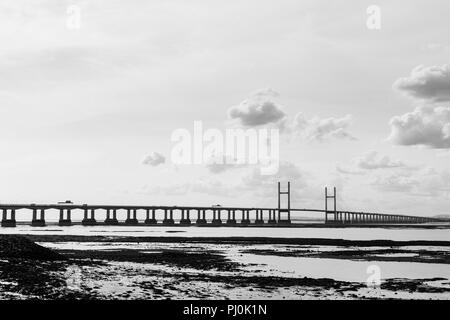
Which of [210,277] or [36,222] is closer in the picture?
[210,277]

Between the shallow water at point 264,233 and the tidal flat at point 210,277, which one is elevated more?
the tidal flat at point 210,277

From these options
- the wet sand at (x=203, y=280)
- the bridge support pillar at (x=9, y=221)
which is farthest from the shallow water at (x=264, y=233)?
the wet sand at (x=203, y=280)

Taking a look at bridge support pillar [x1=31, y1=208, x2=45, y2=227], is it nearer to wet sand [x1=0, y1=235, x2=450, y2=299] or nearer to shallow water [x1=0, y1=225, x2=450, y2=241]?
shallow water [x1=0, y1=225, x2=450, y2=241]

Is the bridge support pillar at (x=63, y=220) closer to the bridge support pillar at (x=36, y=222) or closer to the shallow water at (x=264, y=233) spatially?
the bridge support pillar at (x=36, y=222)

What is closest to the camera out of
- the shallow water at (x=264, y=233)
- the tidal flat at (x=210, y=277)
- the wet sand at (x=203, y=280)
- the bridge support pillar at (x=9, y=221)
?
the wet sand at (x=203, y=280)

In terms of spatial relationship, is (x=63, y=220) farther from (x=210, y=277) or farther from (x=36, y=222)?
(x=210, y=277)

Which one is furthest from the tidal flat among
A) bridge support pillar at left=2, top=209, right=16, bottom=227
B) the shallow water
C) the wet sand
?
bridge support pillar at left=2, top=209, right=16, bottom=227

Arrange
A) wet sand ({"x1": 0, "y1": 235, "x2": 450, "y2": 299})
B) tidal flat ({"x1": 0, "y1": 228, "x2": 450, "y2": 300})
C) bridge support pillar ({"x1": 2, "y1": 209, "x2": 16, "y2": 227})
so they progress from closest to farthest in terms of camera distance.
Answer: wet sand ({"x1": 0, "y1": 235, "x2": 450, "y2": 299}), tidal flat ({"x1": 0, "y1": 228, "x2": 450, "y2": 300}), bridge support pillar ({"x1": 2, "y1": 209, "x2": 16, "y2": 227})

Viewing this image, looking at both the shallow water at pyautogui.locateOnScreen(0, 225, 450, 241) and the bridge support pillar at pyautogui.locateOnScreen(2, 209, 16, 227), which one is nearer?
the shallow water at pyautogui.locateOnScreen(0, 225, 450, 241)

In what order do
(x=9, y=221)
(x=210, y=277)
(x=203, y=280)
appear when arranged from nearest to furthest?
1. (x=203, y=280)
2. (x=210, y=277)
3. (x=9, y=221)

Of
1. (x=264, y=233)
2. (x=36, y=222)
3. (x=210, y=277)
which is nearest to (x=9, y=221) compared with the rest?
(x=36, y=222)

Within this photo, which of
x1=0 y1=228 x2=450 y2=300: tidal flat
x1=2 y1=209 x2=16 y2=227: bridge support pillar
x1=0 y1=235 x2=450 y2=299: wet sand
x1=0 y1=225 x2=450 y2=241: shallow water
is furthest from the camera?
x1=2 y1=209 x2=16 y2=227: bridge support pillar

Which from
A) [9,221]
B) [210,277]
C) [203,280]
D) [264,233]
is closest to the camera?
[203,280]
